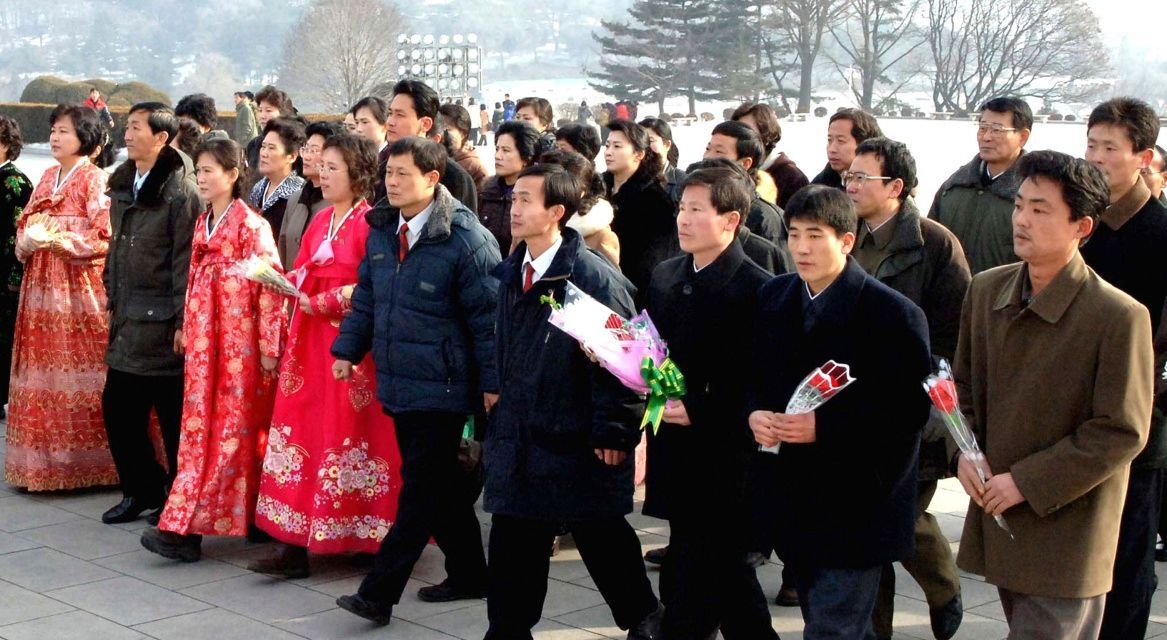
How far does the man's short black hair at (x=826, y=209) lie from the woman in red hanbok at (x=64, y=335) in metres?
4.18

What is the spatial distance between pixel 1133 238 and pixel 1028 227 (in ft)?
3.80

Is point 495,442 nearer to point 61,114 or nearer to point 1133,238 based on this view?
point 1133,238

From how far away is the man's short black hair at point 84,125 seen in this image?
7.20 meters

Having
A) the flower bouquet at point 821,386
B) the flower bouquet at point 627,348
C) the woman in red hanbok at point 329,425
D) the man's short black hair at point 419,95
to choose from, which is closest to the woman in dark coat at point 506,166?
the man's short black hair at point 419,95

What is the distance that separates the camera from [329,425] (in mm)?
5836

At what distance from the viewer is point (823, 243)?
4020mm

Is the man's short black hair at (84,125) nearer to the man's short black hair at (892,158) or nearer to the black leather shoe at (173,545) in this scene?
the black leather shoe at (173,545)

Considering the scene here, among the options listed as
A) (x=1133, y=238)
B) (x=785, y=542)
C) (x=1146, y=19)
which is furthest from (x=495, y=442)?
(x=1146, y=19)

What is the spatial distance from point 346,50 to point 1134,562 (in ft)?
220

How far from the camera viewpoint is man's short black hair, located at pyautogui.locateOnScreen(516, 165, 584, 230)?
4.76 metres

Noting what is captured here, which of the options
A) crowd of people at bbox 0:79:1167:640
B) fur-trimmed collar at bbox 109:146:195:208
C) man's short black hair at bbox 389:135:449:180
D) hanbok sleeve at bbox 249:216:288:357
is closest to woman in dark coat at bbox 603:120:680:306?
crowd of people at bbox 0:79:1167:640

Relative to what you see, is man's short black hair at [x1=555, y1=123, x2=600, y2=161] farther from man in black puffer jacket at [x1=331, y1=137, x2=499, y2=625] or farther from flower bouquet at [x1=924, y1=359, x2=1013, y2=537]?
flower bouquet at [x1=924, y1=359, x2=1013, y2=537]

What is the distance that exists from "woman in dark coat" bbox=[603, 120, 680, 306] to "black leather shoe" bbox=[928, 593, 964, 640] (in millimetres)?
2176

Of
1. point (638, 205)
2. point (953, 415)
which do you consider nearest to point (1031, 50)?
point (638, 205)
